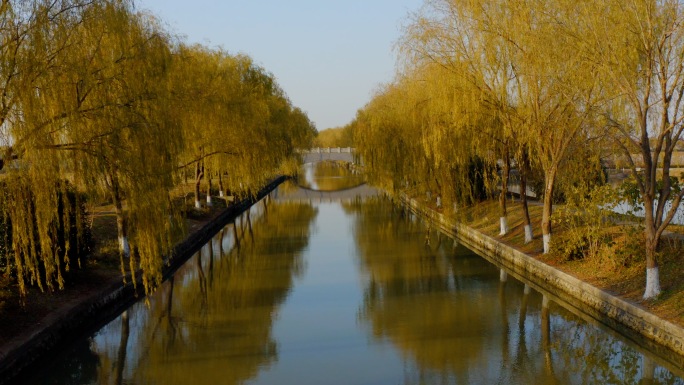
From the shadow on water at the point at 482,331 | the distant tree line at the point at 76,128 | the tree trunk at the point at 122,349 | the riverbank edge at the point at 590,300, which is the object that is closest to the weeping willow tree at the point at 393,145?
the riverbank edge at the point at 590,300

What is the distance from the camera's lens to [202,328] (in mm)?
12945

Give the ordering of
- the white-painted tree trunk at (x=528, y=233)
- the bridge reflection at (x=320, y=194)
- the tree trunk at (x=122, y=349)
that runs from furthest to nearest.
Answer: the bridge reflection at (x=320, y=194) < the white-painted tree trunk at (x=528, y=233) < the tree trunk at (x=122, y=349)

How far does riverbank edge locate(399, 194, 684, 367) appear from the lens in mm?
10523

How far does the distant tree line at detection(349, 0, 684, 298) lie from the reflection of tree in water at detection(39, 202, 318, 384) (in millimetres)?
6675

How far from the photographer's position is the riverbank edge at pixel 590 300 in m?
10.5

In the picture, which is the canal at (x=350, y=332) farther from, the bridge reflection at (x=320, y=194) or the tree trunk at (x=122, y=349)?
the bridge reflection at (x=320, y=194)

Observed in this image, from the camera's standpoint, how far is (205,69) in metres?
25.5

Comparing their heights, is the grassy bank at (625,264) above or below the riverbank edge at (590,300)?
above

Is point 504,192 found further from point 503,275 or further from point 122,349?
point 122,349

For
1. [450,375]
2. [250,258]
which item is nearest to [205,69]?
[250,258]

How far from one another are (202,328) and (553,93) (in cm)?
948

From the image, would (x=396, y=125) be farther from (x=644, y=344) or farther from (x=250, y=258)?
(x=644, y=344)

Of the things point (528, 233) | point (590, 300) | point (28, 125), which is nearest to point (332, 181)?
point (528, 233)

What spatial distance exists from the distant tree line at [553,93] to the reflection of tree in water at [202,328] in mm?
6675
